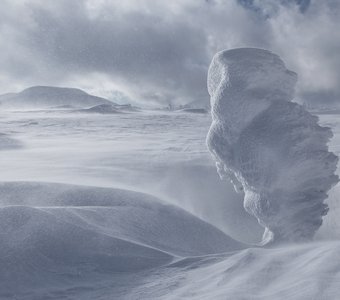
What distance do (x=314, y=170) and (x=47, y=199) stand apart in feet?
10.4

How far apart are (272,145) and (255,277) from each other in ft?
8.17

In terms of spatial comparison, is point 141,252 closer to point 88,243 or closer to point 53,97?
point 88,243

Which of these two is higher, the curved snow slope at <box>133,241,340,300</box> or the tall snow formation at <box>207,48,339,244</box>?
the tall snow formation at <box>207,48,339,244</box>

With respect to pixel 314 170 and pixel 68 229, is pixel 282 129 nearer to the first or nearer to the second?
pixel 314 170

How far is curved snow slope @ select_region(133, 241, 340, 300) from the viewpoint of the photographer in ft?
8.75

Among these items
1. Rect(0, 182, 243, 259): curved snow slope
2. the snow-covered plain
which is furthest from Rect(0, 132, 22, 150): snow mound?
Rect(0, 182, 243, 259): curved snow slope

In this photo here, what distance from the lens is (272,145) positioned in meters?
5.23

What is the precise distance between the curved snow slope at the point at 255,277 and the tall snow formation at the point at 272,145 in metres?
1.69

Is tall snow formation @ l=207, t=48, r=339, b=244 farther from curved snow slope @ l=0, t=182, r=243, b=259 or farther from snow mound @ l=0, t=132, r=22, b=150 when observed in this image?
snow mound @ l=0, t=132, r=22, b=150

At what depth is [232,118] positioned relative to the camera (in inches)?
211

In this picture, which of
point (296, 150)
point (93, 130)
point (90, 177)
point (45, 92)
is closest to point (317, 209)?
point (296, 150)

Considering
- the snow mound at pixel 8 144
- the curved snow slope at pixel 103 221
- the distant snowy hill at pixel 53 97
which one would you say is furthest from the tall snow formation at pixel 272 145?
the distant snowy hill at pixel 53 97

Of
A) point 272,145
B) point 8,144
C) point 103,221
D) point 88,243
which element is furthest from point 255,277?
point 8,144

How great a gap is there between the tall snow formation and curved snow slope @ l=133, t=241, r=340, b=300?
1685 mm
